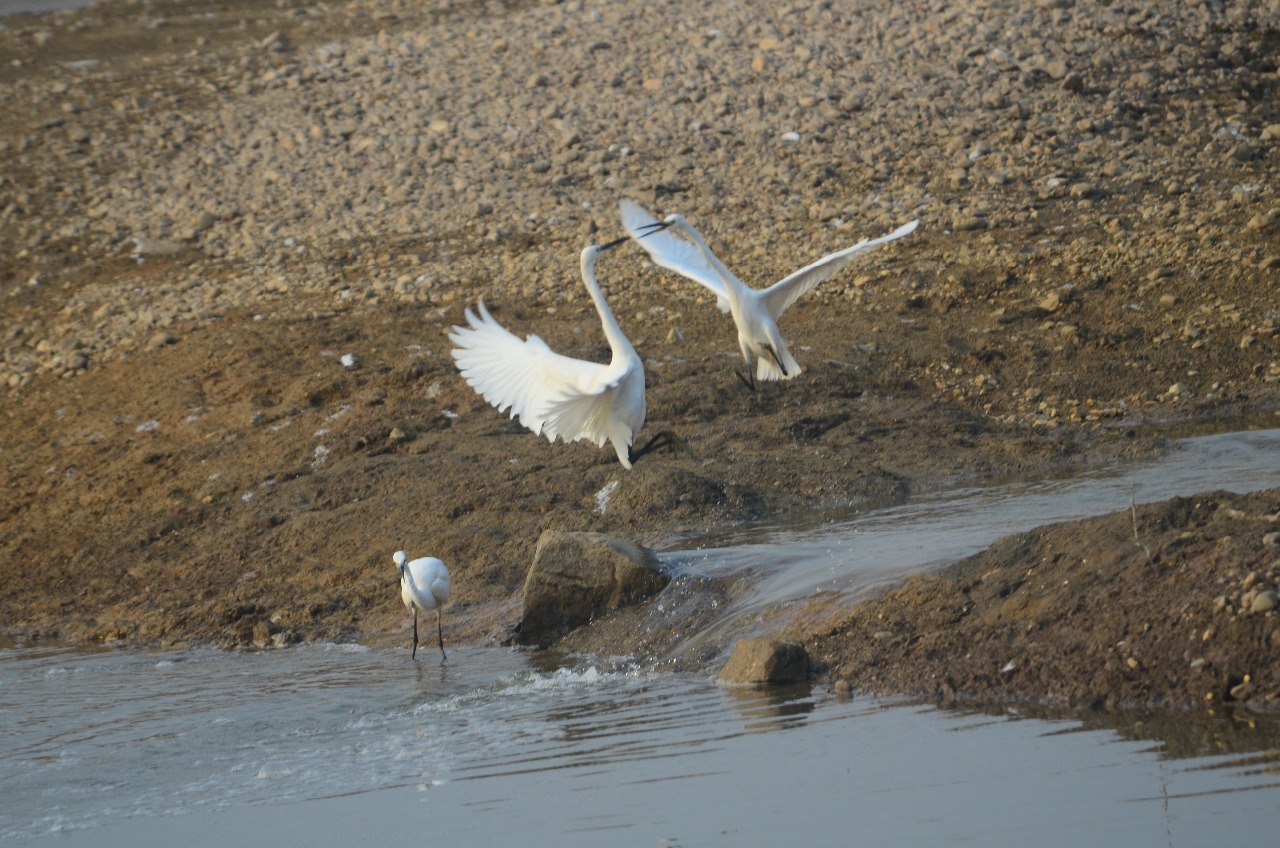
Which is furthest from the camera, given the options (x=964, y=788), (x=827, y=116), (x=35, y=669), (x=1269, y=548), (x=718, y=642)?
(x=827, y=116)

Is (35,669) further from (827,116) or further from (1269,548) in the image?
(827,116)

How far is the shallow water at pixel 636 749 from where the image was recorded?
179 inches

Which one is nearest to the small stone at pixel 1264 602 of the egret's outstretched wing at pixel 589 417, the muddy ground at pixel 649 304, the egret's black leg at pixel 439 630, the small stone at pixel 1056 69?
the muddy ground at pixel 649 304

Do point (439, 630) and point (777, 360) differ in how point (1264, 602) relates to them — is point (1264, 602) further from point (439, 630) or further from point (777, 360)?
point (777, 360)

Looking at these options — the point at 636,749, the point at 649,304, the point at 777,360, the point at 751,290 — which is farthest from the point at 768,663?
the point at 649,304

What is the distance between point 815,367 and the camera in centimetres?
1220

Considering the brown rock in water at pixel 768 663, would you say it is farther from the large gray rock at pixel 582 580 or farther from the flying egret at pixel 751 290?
the flying egret at pixel 751 290

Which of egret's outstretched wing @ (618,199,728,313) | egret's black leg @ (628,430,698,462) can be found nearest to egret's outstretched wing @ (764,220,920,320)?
egret's outstretched wing @ (618,199,728,313)

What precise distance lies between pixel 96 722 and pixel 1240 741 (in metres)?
5.56

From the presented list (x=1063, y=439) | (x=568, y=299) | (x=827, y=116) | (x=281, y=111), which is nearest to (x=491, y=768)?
(x=1063, y=439)

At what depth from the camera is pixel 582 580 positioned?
8.42 meters

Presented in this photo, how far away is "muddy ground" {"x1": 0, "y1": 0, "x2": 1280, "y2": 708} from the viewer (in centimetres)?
703

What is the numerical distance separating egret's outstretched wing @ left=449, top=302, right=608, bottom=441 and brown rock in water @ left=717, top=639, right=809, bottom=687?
9.29 feet

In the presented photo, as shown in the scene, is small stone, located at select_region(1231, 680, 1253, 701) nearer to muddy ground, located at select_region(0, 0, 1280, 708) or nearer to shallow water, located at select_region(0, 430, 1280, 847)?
muddy ground, located at select_region(0, 0, 1280, 708)
